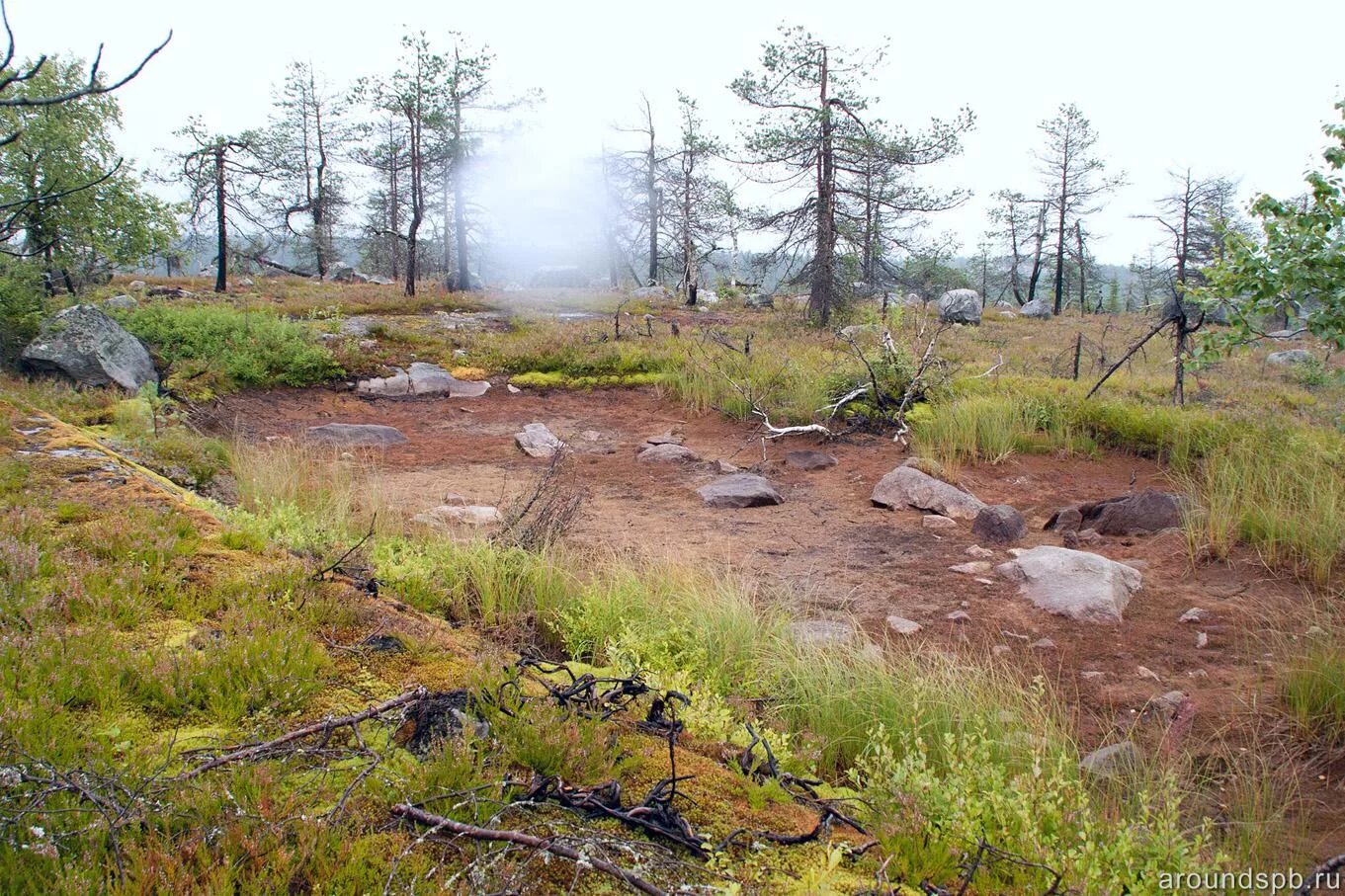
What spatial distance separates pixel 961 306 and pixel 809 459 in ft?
72.3

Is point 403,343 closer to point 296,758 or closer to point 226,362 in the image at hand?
point 226,362

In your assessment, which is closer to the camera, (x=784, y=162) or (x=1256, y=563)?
(x=1256, y=563)

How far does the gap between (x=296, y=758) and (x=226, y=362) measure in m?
12.1

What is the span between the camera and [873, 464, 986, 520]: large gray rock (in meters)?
6.97

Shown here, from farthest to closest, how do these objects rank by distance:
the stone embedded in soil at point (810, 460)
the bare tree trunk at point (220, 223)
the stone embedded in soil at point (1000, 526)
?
1. the bare tree trunk at point (220, 223)
2. the stone embedded in soil at point (810, 460)
3. the stone embedded in soil at point (1000, 526)

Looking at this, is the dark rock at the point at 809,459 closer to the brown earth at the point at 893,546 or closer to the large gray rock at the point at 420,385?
the brown earth at the point at 893,546

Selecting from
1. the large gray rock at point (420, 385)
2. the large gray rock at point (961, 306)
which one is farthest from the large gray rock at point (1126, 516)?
the large gray rock at point (961, 306)

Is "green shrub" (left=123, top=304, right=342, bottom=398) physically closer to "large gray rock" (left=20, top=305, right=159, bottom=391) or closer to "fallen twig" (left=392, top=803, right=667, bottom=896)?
"large gray rock" (left=20, top=305, right=159, bottom=391)

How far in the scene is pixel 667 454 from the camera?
933cm

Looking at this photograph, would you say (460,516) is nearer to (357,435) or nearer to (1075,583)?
(357,435)

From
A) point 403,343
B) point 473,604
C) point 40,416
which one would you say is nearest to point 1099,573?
point 473,604

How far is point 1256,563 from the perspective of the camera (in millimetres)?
5316

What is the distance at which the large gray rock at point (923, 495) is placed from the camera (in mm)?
6969

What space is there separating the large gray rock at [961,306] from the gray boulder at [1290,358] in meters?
9.04
